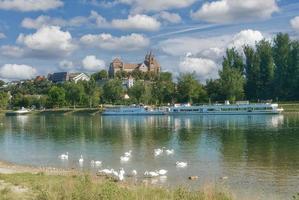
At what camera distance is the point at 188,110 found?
151 metres

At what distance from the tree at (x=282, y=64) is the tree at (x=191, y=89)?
31.7m

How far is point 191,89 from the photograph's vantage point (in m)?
169

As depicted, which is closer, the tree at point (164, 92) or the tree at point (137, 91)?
the tree at point (164, 92)

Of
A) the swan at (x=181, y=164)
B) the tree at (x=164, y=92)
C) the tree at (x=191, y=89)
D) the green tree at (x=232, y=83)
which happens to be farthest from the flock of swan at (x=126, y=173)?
the tree at (x=164, y=92)

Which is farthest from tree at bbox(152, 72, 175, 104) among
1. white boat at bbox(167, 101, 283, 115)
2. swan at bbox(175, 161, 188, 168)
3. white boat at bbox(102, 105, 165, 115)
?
swan at bbox(175, 161, 188, 168)

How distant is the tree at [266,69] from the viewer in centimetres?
14438

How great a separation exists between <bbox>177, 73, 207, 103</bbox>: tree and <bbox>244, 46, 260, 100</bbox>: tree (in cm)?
1930

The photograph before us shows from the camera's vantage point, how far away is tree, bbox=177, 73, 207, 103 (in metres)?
168

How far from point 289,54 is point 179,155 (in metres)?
104

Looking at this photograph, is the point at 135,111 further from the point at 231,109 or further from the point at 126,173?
the point at 126,173

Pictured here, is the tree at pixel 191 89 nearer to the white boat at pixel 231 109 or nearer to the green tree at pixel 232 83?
the green tree at pixel 232 83

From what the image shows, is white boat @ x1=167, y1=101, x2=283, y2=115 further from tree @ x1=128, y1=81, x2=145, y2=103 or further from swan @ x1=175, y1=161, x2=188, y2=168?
swan @ x1=175, y1=161, x2=188, y2=168

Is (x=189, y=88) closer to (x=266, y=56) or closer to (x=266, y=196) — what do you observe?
(x=266, y=56)

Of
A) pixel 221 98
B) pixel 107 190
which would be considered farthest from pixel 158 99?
pixel 107 190
